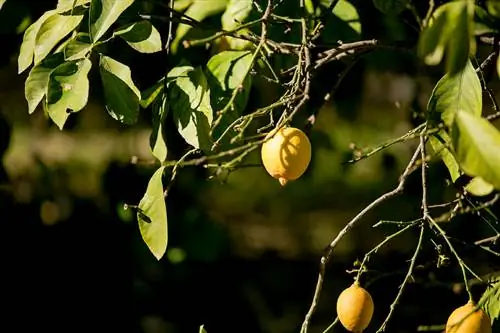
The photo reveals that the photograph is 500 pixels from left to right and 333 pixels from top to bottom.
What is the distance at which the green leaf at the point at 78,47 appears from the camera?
1121 millimetres

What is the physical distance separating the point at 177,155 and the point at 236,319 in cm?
64

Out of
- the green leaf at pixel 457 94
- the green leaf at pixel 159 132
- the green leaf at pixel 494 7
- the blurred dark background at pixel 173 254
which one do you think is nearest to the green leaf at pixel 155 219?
the green leaf at pixel 159 132

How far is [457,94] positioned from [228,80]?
0.33 m

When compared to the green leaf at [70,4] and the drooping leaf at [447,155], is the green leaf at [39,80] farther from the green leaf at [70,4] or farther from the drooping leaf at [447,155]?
the drooping leaf at [447,155]

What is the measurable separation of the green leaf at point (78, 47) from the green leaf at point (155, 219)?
0.17 m

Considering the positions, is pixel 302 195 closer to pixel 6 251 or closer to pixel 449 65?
pixel 6 251

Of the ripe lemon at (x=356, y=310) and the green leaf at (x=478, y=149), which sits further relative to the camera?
the ripe lemon at (x=356, y=310)

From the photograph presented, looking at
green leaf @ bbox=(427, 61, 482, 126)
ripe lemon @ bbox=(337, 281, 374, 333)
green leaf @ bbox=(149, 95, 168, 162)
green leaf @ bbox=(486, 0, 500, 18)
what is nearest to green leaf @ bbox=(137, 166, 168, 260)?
green leaf @ bbox=(149, 95, 168, 162)

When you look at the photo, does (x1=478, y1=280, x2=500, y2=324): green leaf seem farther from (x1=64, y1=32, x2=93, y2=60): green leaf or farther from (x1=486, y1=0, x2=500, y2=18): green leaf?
(x1=64, y1=32, x2=93, y2=60): green leaf

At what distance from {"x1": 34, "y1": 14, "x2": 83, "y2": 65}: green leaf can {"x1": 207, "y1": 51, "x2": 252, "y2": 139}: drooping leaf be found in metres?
0.19

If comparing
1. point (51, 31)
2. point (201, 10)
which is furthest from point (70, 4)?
point (201, 10)

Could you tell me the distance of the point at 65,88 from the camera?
43.3 inches

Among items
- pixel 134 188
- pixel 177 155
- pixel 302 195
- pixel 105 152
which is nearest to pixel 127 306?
pixel 134 188

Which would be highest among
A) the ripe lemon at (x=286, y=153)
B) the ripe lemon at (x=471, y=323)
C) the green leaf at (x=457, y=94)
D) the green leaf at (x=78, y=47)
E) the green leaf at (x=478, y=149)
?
the green leaf at (x=478, y=149)
